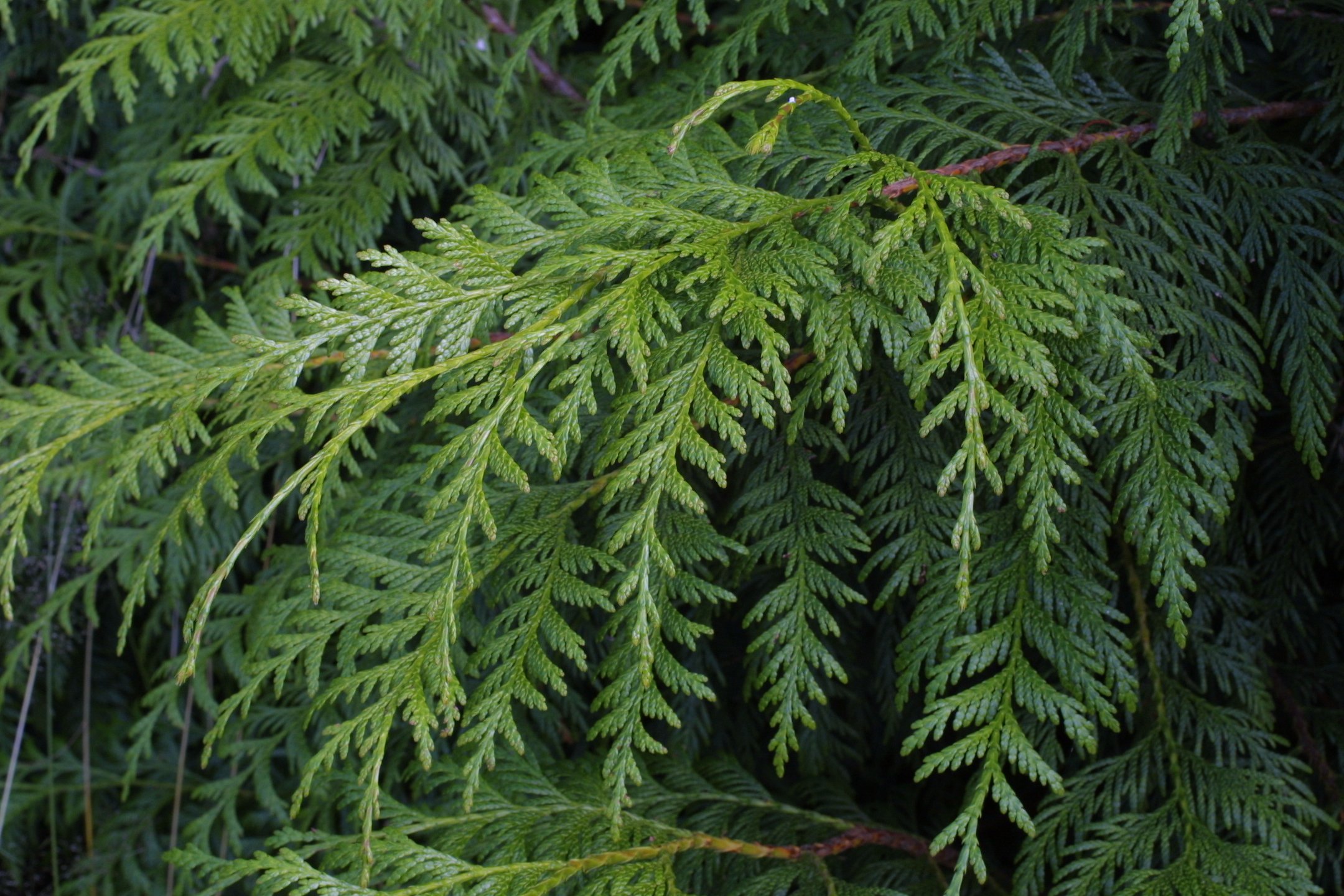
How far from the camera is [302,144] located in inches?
66.2

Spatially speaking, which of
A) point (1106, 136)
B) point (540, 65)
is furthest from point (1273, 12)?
point (540, 65)

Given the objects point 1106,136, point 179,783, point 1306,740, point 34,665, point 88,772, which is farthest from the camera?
point 88,772

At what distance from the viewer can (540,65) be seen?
1937 mm

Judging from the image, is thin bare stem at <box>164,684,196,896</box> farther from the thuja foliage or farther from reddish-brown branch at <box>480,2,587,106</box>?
reddish-brown branch at <box>480,2,587,106</box>

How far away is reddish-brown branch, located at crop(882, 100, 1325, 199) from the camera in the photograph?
126cm

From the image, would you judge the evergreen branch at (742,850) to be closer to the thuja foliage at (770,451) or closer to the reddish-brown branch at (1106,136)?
the thuja foliage at (770,451)

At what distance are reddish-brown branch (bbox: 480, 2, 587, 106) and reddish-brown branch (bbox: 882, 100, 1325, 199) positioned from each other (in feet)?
2.91

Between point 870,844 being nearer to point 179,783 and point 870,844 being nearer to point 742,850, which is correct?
point 742,850

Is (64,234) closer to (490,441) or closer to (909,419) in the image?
(490,441)

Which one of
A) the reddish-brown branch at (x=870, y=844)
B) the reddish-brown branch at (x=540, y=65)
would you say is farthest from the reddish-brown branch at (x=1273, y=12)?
the reddish-brown branch at (x=870, y=844)

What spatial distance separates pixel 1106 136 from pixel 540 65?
3.52ft

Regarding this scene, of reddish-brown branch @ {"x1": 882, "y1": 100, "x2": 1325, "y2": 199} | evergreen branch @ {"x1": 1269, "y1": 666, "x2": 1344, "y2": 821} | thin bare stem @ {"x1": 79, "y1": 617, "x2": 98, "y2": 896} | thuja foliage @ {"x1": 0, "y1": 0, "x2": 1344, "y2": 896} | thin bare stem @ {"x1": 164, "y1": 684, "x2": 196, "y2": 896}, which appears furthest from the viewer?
thin bare stem @ {"x1": 79, "y1": 617, "x2": 98, "y2": 896}

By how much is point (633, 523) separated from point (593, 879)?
45cm

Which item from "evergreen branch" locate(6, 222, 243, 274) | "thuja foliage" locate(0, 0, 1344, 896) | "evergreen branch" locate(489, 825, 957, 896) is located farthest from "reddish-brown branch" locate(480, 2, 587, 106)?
"evergreen branch" locate(489, 825, 957, 896)
